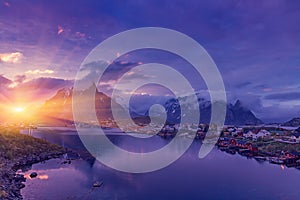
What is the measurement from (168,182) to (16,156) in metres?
21.8

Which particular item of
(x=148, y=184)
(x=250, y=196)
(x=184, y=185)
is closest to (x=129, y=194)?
(x=148, y=184)

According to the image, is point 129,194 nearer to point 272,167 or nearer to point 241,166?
point 241,166

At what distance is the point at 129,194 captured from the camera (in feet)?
75.5

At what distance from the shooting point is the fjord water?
22.9 meters

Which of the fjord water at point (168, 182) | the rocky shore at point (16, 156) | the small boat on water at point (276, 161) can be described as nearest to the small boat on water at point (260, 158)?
the small boat on water at point (276, 161)

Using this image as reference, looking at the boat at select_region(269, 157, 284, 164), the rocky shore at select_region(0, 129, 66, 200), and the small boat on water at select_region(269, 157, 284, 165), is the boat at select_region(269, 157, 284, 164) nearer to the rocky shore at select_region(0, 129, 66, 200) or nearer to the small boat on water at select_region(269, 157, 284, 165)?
the small boat on water at select_region(269, 157, 284, 165)

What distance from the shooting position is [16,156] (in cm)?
3588

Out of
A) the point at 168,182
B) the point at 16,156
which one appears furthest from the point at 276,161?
the point at 16,156

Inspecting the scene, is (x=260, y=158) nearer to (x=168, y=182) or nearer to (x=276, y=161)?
(x=276, y=161)

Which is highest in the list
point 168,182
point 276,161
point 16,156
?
point 16,156

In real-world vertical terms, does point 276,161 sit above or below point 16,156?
below

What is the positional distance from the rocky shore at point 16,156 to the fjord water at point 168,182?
1126 millimetres

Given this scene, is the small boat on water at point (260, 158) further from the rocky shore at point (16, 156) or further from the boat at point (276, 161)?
the rocky shore at point (16, 156)

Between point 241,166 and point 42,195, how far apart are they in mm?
28068
